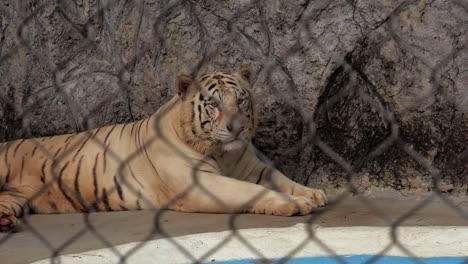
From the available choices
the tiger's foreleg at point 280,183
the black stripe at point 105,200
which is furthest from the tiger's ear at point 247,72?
the black stripe at point 105,200

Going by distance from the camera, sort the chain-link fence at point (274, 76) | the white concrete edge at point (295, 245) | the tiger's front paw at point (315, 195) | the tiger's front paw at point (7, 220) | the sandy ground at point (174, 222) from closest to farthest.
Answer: the white concrete edge at point (295, 245)
the sandy ground at point (174, 222)
the tiger's front paw at point (7, 220)
the tiger's front paw at point (315, 195)
the chain-link fence at point (274, 76)

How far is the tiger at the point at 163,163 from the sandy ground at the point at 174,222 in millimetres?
69

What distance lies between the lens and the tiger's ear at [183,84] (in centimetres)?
258

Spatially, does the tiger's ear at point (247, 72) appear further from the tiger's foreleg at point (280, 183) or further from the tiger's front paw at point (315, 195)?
the tiger's front paw at point (315, 195)

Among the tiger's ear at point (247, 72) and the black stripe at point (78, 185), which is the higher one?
the tiger's ear at point (247, 72)

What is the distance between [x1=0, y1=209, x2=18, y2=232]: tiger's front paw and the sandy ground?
0.11ft

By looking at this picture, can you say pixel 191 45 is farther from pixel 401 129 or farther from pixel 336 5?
pixel 401 129

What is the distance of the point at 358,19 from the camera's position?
8.84 ft

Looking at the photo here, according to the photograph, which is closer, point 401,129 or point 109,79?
point 401,129

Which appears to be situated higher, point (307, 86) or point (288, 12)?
point (288, 12)

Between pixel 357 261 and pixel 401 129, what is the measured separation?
98cm

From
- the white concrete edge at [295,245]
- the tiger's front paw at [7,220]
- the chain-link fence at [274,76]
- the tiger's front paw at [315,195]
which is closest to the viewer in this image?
the white concrete edge at [295,245]

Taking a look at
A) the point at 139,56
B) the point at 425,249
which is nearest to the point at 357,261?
the point at 425,249

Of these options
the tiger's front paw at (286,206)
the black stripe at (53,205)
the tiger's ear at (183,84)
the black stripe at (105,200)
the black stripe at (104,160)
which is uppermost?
the tiger's ear at (183,84)
